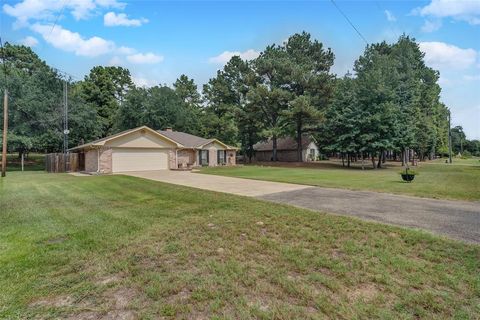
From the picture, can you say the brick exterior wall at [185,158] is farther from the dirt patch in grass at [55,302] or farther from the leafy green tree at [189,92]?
the dirt patch in grass at [55,302]

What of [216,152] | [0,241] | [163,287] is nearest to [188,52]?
[0,241]

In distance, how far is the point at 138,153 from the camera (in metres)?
22.1

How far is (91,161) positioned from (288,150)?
25.4m

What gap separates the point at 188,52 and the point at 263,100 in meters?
17.3

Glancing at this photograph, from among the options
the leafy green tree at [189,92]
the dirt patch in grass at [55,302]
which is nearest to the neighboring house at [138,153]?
the dirt patch in grass at [55,302]

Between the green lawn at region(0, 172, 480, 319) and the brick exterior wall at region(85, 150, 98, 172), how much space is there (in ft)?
51.6

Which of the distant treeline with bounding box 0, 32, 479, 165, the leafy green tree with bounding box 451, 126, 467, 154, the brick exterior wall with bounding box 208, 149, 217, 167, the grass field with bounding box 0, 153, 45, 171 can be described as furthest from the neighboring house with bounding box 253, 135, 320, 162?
the leafy green tree with bounding box 451, 126, 467, 154

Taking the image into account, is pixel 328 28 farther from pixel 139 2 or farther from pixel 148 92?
pixel 148 92

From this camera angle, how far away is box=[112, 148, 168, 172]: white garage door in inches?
824

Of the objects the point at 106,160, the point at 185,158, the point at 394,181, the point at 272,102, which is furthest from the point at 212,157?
the point at 394,181

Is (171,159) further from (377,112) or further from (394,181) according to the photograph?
(377,112)

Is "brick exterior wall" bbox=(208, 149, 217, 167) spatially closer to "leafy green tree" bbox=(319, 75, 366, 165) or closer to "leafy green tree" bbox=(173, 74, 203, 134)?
"leafy green tree" bbox=(319, 75, 366, 165)

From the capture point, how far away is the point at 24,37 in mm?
9875

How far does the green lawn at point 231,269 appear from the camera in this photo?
2.64m
